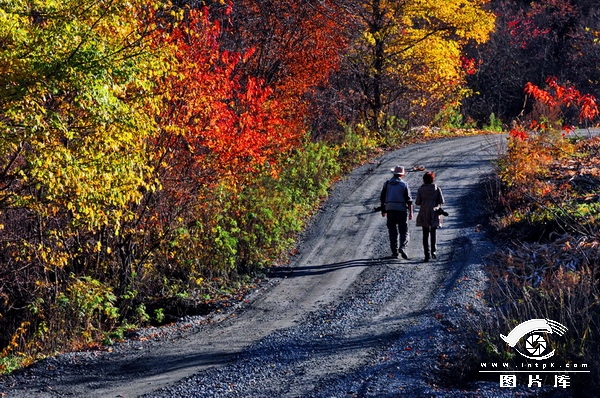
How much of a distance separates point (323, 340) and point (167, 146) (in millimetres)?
5702

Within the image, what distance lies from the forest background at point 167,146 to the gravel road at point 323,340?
1.09 metres

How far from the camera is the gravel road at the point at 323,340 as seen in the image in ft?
28.9

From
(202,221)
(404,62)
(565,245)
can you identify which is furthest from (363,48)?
(565,245)

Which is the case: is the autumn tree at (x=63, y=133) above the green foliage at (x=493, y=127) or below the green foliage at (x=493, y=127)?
above

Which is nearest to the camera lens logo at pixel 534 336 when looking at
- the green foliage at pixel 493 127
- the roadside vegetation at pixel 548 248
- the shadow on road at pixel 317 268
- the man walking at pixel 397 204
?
the roadside vegetation at pixel 548 248

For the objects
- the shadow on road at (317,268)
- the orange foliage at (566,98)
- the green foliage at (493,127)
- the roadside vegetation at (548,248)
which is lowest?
the shadow on road at (317,268)

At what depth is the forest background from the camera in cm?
1019

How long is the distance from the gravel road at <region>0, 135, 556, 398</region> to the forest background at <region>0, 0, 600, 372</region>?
1.09 metres

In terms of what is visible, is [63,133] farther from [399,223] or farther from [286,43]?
[286,43]

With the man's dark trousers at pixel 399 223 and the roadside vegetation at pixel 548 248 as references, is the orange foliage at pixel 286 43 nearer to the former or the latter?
the roadside vegetation at pixel 548 248

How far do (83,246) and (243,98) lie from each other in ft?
17.4

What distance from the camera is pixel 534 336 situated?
338 inches

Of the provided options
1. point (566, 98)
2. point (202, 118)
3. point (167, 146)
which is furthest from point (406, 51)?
point (167, 146)

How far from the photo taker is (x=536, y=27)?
4144 cm
